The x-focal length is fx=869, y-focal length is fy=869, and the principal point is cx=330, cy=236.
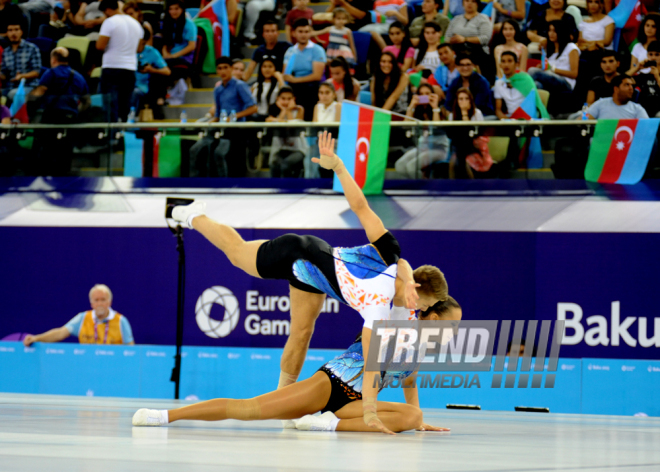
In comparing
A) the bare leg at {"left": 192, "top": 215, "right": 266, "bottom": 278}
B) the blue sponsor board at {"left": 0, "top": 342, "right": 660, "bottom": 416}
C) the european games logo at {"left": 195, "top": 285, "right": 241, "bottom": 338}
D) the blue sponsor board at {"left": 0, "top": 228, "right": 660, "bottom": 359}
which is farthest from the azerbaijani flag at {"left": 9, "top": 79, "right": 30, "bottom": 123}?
the bare leg at {"left": 192, "top": 215, "right": 266, "bottom": 278}

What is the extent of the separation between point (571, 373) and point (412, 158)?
10.9 ft

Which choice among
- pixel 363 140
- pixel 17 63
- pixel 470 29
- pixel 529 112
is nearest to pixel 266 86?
pixel 363 140

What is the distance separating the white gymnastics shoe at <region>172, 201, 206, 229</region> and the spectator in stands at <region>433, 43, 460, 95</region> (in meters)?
5.96

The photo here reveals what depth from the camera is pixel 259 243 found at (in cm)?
560

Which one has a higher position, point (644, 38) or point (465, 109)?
point (644, 38)

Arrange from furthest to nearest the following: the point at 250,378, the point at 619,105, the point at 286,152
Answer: the point at 286,152 < the point at 619,105 < the point at 250,378

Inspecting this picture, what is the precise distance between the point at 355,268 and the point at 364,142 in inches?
211

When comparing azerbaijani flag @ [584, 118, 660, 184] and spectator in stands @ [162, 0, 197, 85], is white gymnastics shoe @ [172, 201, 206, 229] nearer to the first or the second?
azerbaijani flag @ [584, 118, 660, 184]

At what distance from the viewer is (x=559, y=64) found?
11453mm

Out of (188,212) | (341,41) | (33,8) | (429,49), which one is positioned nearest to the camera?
(188,212)

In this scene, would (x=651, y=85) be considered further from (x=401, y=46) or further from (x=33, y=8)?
(x=33, y=8)

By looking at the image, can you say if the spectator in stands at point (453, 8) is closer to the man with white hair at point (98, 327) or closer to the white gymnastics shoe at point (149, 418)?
the man with white hair at point (98, 327)

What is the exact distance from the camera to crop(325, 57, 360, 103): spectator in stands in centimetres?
1166

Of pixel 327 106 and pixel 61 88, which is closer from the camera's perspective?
pixel 327 106
